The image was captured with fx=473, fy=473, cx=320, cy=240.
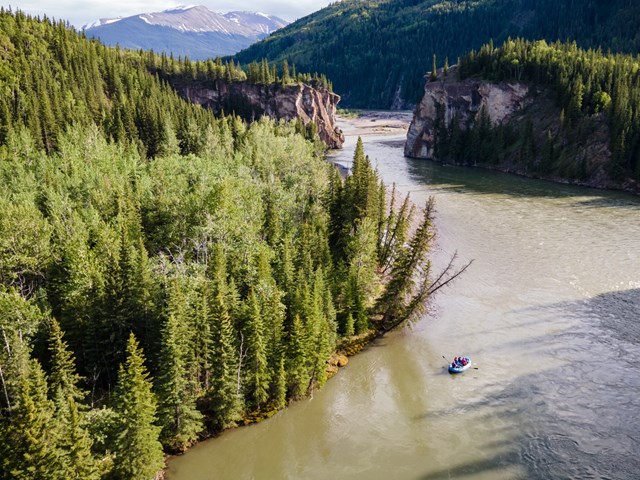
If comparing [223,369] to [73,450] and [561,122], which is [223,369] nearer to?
[73,450]

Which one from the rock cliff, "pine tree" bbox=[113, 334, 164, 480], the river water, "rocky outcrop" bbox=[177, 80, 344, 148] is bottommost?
the river water

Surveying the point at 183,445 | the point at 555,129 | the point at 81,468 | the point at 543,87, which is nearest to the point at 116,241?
the point at 183,445

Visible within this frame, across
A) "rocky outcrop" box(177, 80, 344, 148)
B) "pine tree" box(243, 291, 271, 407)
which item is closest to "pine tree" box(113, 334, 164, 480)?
"pine tree" box(243, 291, 271, 407)

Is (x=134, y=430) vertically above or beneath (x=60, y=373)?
beneath

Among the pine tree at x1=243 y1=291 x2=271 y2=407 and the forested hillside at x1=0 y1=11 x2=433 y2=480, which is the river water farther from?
the forested hillside at x1=0 y1=11 x2=433 y2=480

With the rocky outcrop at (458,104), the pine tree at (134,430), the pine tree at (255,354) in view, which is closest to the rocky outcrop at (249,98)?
the rocky outcrop at (458,104)

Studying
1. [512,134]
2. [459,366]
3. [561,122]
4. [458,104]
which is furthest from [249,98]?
[459,366]

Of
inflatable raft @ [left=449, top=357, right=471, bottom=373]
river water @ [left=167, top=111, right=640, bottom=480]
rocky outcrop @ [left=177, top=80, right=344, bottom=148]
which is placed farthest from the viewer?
rocky outcrop @ [left=177, top=80, right=344, bottom=148]
